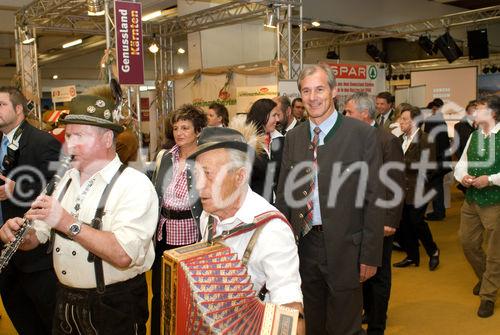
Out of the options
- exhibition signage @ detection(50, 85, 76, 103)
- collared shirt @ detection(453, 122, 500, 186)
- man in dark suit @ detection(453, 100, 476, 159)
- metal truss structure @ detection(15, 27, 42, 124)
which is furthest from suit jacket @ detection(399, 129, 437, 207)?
metal truss structure @ detection(15, 27, 42, 124)

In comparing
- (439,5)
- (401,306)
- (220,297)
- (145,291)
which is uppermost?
(439,5)

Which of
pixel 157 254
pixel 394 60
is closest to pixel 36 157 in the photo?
pixel 157 254

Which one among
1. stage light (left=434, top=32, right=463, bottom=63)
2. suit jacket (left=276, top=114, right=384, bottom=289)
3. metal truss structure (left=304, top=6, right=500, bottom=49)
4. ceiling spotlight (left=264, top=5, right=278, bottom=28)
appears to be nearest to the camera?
suit jacket (left=276, top=114, right=384, bottom=289)

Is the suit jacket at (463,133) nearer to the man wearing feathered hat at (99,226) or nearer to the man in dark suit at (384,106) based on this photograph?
the man in dark suit at (384,106)

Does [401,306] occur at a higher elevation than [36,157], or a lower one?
lower

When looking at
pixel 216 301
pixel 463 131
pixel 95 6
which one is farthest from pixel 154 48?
pixel 216 301

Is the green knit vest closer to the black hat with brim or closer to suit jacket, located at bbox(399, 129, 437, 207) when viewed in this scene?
suit jacket, located at bbox(399, 129, 437, 207)

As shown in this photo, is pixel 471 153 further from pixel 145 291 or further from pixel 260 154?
pixel 145 291

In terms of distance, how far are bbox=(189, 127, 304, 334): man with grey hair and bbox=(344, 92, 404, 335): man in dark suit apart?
6.54 ft

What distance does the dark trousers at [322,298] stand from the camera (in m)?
2.68

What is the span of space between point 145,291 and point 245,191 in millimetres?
869

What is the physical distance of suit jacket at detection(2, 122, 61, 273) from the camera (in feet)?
10.2

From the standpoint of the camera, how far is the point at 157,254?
349 centimetres

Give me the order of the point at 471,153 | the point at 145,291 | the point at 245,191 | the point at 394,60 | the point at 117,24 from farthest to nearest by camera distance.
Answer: the point at 394,60 < the point at 117,24 < the point at 471,153 < the point at 145,291 < the point at 245,191
